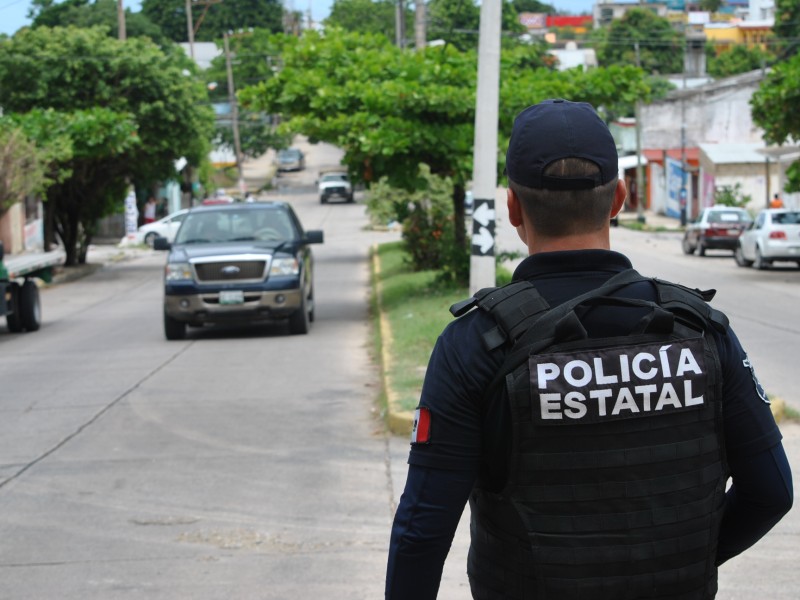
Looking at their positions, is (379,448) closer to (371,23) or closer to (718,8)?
(371,23)

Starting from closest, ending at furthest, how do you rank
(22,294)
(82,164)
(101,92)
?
1. (22,294)
2. (101,92)
3. (82,164)

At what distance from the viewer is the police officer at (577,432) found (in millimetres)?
2379

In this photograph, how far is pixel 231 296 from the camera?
653 inches

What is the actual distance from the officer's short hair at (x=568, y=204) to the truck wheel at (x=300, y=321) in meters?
14.5

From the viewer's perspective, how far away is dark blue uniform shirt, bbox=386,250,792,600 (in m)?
2.39

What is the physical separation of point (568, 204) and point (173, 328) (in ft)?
49.3

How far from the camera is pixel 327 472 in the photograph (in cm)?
845

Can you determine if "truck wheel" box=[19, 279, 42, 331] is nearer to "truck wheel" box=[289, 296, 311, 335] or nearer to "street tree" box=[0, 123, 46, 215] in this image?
"truck wheel" box=[289, 296, 311, 335]

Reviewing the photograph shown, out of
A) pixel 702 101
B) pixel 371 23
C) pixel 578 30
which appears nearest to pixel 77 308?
pixel 702 101

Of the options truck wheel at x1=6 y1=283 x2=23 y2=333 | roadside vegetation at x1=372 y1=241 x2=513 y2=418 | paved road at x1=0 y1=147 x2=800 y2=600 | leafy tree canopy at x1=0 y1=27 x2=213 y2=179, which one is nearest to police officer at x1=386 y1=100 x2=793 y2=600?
paved road at x1=0 y1=147 x2=800 y2=600

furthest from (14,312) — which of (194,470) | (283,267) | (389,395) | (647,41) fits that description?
(647,41)

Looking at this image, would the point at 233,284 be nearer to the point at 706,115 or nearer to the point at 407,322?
the point at 407,322

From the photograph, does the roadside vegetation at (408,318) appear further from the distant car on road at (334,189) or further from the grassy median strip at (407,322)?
the distant car on road at (334,189)

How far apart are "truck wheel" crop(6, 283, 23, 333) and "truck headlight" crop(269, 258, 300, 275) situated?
458 cm
